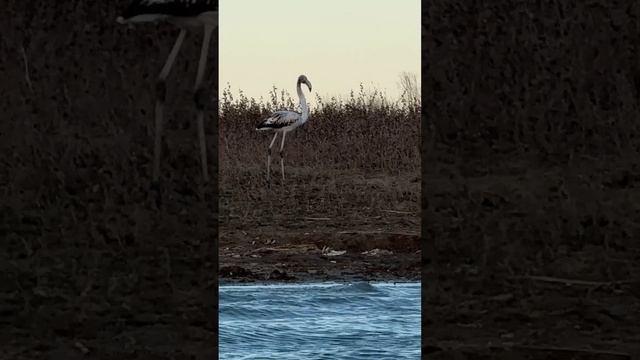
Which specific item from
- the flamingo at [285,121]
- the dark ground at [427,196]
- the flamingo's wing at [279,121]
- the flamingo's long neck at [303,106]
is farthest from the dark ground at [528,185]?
the flamingo's long neck at [303,106]

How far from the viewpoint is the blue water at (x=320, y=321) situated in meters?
7.32

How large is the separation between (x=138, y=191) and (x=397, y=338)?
185 inches

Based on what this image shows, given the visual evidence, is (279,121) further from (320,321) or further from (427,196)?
(427,196)

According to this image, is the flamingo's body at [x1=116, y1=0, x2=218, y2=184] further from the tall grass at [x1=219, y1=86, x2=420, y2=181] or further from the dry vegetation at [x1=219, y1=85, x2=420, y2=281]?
the tall grass at [x1=219, y1=86, x2=420, y2=181]

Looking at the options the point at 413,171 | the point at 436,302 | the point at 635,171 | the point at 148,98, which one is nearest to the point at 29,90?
the point at 148,98

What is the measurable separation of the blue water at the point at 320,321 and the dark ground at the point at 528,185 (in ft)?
12.3

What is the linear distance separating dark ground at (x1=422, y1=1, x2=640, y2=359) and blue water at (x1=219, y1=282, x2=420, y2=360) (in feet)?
12.3

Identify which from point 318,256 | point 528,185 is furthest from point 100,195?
point 318,256

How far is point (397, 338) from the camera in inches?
307

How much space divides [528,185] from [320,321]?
524cm

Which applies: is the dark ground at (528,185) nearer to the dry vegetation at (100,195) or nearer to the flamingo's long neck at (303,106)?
the dry vegetation at (100,195)

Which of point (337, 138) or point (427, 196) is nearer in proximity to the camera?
point (427, 196)

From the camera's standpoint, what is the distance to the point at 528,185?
3.35m

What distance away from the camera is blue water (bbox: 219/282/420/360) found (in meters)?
7.32
